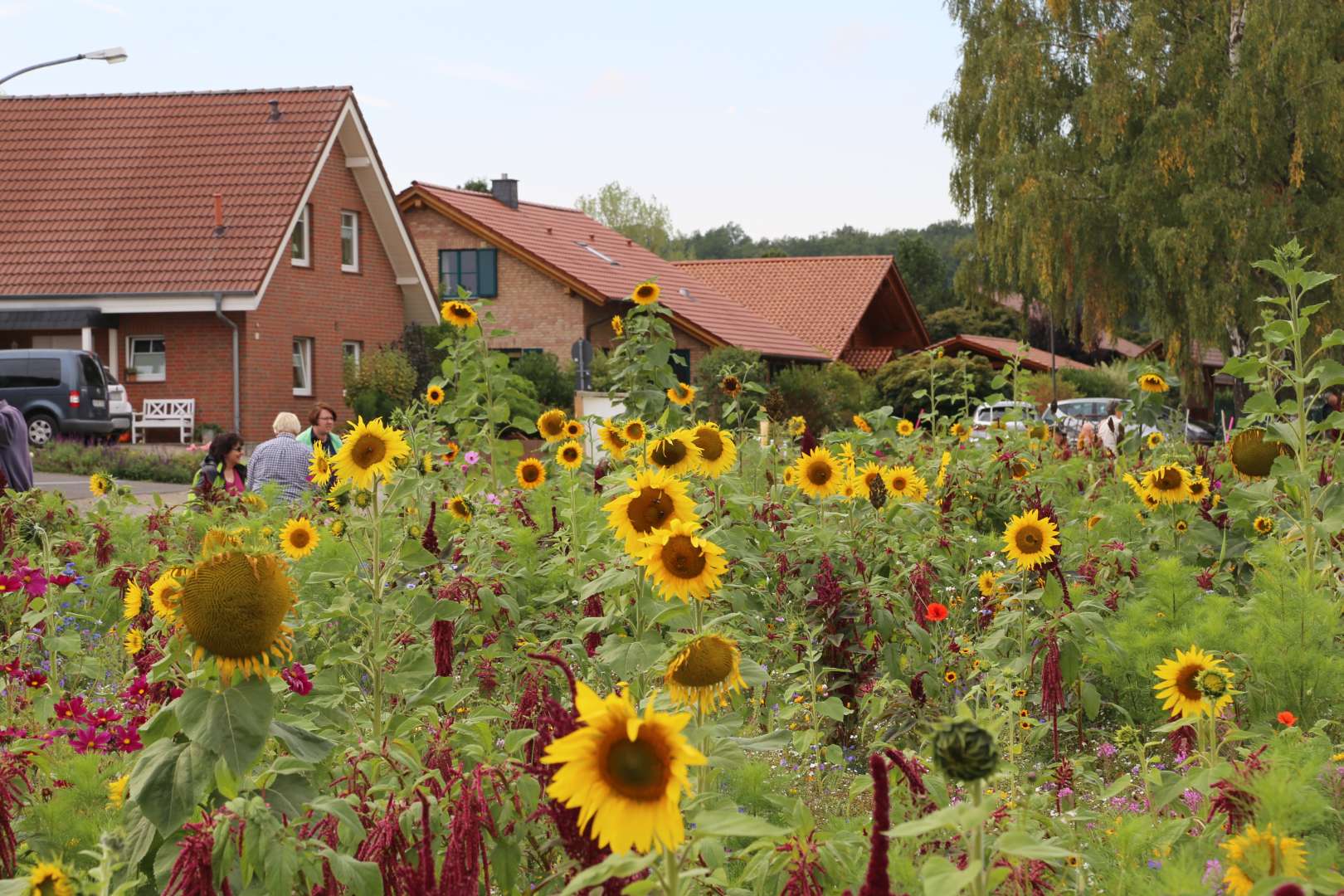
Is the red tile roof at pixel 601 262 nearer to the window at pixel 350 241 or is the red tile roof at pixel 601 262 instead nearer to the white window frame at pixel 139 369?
the window at pixel 350 241

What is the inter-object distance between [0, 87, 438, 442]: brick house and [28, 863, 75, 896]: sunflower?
27.5m

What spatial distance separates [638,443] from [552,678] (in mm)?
1985

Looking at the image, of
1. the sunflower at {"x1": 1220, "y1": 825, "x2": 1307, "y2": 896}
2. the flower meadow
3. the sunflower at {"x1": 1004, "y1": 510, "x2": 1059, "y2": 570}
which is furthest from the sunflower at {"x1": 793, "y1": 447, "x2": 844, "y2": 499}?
the sunflower at {"x1": 1220, "y1": 825, "x2": 1307, "y2": 896}

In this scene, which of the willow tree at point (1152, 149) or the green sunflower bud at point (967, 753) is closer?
the green sunflower bud at point (967, 753)

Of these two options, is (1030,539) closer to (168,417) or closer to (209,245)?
(168,417)

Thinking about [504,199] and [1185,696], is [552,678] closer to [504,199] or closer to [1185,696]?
[1185,696]

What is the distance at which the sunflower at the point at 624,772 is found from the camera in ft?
5.86

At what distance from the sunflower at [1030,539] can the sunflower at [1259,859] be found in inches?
111

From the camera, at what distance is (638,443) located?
645 cm

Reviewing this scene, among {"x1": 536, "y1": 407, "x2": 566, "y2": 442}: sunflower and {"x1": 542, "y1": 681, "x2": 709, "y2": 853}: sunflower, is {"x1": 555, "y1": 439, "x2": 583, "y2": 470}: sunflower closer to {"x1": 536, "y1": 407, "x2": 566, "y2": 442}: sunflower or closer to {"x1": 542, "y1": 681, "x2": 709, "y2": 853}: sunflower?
{"x1": 536, "y1": 407, "x2": 566, "y2": 442}: sunflower

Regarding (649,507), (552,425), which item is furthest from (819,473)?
(552,425)

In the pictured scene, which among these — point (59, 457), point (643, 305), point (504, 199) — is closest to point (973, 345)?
point (504, 199)

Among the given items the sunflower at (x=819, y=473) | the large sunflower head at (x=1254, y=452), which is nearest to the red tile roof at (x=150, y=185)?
the sunflower at (x=819, y=473)

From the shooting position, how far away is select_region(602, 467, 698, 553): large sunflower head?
3594 mm
